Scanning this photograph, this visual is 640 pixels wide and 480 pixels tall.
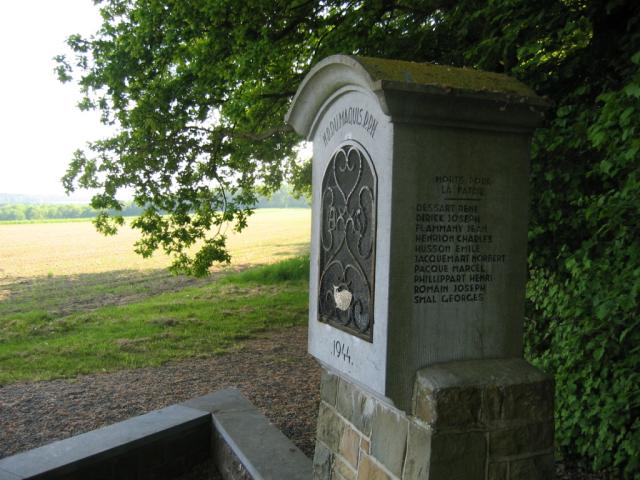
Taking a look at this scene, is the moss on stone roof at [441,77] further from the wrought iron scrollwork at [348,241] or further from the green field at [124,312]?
the green field at [124,312]

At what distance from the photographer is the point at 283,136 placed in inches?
376

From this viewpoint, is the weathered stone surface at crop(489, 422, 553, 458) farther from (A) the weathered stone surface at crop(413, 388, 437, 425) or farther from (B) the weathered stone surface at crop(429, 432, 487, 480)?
(A) the weathered stone surface at crop(413, 388, 437, 425)

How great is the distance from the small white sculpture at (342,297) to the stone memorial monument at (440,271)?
4 cm

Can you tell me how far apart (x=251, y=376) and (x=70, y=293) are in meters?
8.89

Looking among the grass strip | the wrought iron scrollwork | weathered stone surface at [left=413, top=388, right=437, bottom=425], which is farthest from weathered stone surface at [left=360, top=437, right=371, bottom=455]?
the grass strip

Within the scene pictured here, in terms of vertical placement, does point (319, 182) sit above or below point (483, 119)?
below

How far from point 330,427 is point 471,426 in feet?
3.32

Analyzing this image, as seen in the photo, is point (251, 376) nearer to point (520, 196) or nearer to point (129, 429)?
point (129, 429)

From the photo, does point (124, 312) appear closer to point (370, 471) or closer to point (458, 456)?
point (370, 471)

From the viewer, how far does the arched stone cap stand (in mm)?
2256

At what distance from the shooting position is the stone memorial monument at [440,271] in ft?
7.57

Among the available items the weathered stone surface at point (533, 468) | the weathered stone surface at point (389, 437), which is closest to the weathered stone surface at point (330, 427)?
the weathered stone surface at point (389, 437)

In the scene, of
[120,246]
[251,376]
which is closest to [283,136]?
[251,376]

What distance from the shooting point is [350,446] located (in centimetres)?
288
